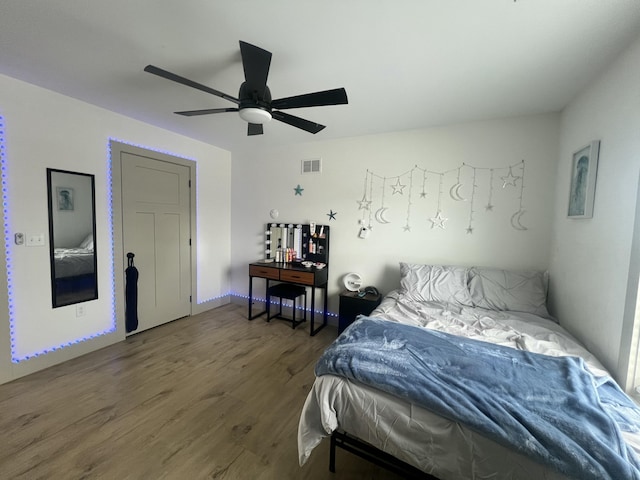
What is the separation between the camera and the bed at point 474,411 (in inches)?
37.1

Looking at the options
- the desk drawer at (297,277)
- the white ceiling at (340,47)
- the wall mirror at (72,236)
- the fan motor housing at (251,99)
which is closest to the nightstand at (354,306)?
the desk drawer at (297,277)

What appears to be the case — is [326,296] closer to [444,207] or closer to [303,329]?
[303,329]

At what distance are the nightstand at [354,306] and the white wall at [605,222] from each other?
1.63 metres

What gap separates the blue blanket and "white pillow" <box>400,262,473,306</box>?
0.92m

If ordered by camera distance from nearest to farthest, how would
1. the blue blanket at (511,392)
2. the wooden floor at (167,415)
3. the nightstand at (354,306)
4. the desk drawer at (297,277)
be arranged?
1. the blue blanket at (511,392)
2. the wooden floor at (167,415)
3. the nightstand at (354,306)
4. the desk drawer at (297,277)

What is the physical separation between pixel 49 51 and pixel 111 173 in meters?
1.23

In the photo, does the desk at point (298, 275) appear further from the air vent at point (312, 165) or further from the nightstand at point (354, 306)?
the air vent at point (312, 165)

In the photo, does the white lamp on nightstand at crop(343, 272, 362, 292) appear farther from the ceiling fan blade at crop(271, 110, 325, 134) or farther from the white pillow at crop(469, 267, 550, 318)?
the ceiling fan blade at crop(271, 110, 325, 134)

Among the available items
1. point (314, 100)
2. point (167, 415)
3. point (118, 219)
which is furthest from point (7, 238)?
point (314, 100)

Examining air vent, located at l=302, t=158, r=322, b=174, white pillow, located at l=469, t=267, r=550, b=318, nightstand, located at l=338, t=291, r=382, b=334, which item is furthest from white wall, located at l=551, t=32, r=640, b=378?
air vent, located at l=302, t=158, r=322, b=174

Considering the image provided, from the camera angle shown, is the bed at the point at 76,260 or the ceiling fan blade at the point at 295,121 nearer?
the ceiling fan blade at the point at 295,121

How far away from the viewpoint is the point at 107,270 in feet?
9.16

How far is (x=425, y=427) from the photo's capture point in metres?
1.15

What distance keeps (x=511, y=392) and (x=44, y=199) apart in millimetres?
3648
